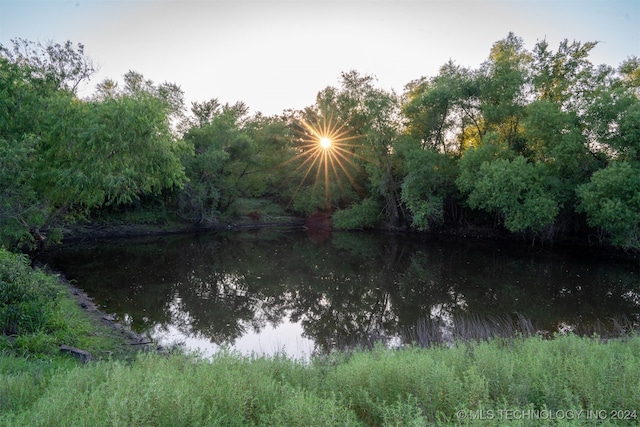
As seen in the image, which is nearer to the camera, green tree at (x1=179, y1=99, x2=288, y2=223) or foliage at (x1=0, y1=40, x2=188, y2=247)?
foliage at (x1=0, y1=40, x2=188, y2=247)

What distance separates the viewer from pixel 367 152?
40938 mm

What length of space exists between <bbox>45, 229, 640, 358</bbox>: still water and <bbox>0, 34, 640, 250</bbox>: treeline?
11.8 ft

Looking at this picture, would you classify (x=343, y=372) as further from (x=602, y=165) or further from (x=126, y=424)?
(x=602, y=165)

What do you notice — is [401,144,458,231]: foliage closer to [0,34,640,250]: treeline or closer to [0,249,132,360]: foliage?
[0,34,640,250]: treeline

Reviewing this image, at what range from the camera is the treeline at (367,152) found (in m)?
15.2

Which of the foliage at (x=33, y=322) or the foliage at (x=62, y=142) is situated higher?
the foliage at (x=62, y=142)

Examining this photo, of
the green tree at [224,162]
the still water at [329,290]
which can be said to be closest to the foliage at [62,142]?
the still water at [329,290]

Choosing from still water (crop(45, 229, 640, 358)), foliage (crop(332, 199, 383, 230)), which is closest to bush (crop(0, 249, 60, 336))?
still water (crop(45, 229, 640, 358))

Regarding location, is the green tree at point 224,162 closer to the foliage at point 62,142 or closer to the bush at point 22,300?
the foliage at point 62,142

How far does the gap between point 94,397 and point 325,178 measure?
4390 cm

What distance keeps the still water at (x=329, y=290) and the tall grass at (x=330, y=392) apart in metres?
2.20

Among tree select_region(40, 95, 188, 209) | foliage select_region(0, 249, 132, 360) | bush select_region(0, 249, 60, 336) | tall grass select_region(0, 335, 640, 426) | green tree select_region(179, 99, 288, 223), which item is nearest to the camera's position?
tall grass select_region(0, 335, 640, 426)

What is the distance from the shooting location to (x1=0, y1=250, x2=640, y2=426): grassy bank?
3.72m

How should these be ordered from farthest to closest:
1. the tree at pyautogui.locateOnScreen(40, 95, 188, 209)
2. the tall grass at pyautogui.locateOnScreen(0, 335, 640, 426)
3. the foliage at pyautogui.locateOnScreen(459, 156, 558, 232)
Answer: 1. the foliage at pyautogui.locateOnScreen(459, 156, 558, 232)
2. the tree at pyautogui.locateOnScreen(40, 95, 188, 209)
3. the tall grass at pyautogui.locateOnScreen(0, 335, 640, 426)
